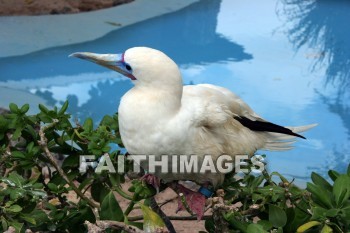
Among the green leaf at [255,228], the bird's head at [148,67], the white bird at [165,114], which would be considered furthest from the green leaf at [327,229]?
the bird's head at [148,67]

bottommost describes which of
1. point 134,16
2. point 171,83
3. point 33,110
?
point 33,110

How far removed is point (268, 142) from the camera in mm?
1237

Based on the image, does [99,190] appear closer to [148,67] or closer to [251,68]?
[148,67]

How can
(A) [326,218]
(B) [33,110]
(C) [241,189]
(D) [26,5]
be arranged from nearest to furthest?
(A) [326,218] → (C) [241,189] → (B) [33,110] → (D) [26,5]

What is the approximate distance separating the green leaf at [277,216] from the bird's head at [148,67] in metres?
0.28

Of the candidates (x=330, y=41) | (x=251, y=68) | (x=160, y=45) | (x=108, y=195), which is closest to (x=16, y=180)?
(x=108, y=195)

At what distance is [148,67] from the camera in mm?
Result: 1008

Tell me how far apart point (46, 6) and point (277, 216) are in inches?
188

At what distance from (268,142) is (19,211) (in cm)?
54

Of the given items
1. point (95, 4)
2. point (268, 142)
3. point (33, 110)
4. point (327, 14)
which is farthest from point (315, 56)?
point (268, 142)

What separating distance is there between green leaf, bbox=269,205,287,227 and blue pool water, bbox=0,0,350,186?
232 centimetres

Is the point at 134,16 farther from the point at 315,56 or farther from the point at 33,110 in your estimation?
the point at 33,110

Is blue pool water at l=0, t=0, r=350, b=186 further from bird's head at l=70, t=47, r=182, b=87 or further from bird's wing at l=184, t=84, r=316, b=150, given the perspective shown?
bird's head at l=70, t=47, r=182, b=87

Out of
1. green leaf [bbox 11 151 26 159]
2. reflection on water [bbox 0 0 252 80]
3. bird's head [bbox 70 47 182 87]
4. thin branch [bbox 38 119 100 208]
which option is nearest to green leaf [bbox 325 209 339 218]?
bird's head [bbox 70 47 182 87]
